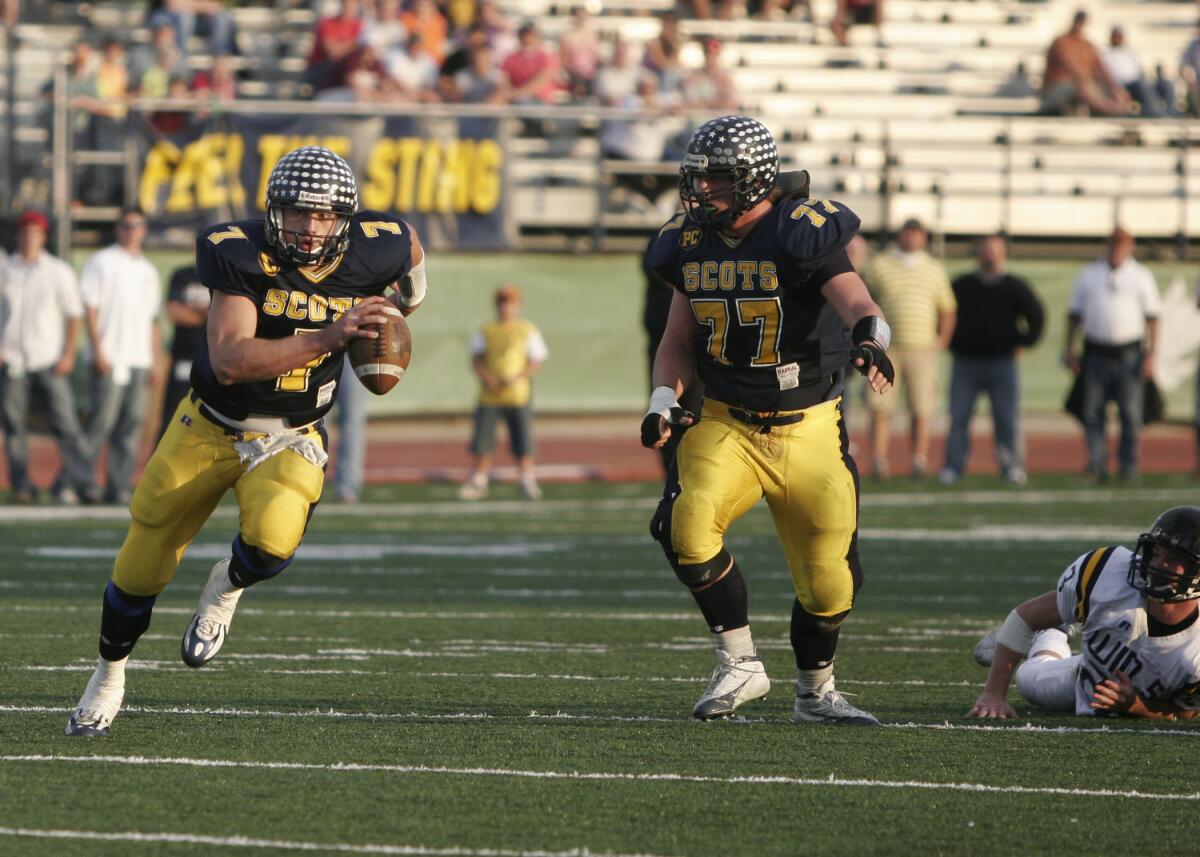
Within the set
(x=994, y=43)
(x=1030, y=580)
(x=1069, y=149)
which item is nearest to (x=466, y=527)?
(x=1030, y=580)

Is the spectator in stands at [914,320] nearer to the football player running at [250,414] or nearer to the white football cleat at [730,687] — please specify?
the white football cleat at [730,687]

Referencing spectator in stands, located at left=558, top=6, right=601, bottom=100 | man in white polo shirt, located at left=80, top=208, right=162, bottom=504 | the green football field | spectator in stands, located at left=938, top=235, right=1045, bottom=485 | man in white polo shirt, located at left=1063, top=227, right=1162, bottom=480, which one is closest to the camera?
the green football field

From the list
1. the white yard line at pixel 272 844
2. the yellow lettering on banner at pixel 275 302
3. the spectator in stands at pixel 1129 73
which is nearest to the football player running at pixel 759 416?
the yellow lettering on banner at pixel 275 302

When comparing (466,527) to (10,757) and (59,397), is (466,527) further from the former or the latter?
(10,757)

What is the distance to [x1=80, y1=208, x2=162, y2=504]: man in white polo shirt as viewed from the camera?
1310 cm

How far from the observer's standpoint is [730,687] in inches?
233

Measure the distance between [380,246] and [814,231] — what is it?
4.03ft

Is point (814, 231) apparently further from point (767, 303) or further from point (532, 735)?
point (532, 735)

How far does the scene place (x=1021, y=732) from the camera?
5.80 m

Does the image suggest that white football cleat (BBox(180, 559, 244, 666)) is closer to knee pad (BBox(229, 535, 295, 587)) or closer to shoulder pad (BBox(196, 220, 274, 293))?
knee pad (BBox(229, 535, 295, 587))

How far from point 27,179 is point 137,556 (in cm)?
1150

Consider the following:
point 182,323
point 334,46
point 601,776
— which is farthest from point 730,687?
point 334,46

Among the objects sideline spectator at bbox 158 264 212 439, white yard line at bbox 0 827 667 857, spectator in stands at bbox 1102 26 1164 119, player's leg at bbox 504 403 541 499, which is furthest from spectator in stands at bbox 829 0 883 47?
white yard line at bbox 0 827 667 857

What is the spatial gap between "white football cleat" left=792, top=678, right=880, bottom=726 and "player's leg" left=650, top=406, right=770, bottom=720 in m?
0.13
